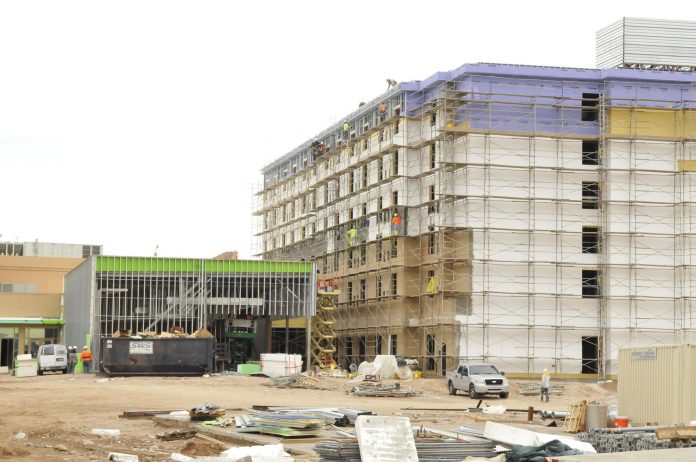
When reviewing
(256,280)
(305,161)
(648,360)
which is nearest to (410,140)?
(256,280)

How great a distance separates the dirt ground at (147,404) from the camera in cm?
2166

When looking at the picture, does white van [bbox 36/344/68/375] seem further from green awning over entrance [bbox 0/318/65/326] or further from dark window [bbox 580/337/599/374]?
dark window [bbox 580/337/599/374]

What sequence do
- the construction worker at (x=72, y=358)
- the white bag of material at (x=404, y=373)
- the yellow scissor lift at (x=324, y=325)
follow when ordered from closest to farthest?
the white bag of material at (x=404, y=373) < the construction worker at (x=72, y=358) < the yellow scissor lift at (x=324, y=325)

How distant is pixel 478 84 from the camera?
5797 centimetres

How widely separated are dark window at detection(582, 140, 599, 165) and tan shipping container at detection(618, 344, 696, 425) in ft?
98.6

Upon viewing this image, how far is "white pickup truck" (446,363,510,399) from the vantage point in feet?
141

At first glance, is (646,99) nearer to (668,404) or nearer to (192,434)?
(668,404)

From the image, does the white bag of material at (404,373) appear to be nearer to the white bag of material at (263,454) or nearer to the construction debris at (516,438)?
the construction debris at (516,438)

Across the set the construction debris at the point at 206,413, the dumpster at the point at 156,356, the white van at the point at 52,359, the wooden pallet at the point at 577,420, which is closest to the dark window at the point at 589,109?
the dumpster at the point at 156,356

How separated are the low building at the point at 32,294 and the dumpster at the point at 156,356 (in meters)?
24.9

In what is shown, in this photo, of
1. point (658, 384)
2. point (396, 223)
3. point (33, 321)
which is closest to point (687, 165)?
point (396, 223)

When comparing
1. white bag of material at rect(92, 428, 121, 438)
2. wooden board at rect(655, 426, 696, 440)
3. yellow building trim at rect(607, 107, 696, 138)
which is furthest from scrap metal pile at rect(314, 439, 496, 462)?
yellow building trim at rect(607, 107, 696, 138)

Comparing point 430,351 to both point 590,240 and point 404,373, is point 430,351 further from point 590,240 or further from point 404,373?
point 590,240

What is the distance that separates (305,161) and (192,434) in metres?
58.7
